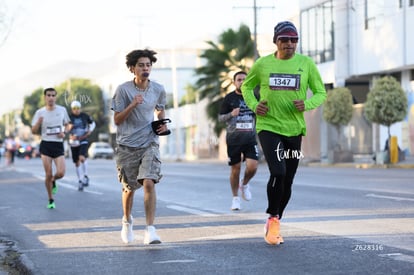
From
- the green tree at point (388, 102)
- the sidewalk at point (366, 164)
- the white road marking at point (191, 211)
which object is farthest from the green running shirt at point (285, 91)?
the green tree at point (388, 102)

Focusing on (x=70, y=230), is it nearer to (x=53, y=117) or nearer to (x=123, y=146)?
A: (x=123, y=146)

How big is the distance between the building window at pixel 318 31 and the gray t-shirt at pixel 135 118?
35.9 meters

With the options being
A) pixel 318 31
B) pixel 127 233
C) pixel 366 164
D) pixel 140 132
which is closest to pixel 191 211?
pixel 127 233

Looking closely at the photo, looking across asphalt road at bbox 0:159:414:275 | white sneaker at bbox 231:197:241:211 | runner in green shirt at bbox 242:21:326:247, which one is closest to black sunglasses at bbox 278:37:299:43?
runner in green shirt at bbox 242:21:326:247

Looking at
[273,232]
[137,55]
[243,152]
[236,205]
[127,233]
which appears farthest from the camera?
[243,152]

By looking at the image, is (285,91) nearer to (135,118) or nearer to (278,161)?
(278,161)

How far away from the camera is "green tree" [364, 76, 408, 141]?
31750 millimetres

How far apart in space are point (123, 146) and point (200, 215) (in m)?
3.23

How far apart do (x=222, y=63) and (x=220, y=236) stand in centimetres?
3883

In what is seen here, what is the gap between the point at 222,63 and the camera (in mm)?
47500

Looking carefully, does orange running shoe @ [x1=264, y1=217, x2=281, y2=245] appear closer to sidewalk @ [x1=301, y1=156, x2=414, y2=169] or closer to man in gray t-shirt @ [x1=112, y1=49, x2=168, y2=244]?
man in gray t-shirt @ [x1=112, y1=49, x2=168, y2=244]

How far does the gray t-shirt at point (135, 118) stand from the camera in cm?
862

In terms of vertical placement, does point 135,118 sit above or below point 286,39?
below

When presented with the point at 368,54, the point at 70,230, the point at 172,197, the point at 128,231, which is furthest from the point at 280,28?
the point at 368,54
